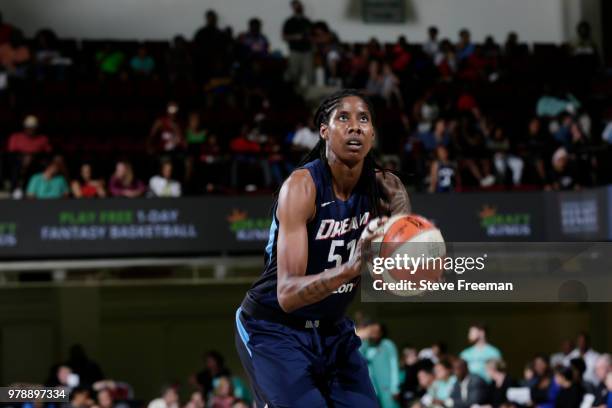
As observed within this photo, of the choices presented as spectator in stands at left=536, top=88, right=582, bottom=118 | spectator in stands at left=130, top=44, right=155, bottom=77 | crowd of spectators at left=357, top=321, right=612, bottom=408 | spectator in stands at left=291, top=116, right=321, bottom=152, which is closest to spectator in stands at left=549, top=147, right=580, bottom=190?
spectator in stands at left=536, top=88, right=582, bottom=118

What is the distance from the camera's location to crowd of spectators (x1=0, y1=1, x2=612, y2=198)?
14.2 metres

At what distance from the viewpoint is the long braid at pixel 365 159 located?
4.44 m

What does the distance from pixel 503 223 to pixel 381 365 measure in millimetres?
3624

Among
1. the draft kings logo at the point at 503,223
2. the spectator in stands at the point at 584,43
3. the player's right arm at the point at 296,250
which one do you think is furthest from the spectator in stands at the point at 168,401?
the spectator in stands at the point at 584,43

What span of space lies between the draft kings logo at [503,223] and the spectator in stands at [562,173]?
676 mm

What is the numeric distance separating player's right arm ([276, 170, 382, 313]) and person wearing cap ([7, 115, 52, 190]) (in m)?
10.2

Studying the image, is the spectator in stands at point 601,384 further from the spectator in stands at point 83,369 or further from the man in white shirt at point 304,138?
the spectator in stands at point 83,369

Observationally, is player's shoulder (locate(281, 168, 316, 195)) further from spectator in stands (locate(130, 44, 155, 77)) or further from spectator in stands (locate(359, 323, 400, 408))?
spectator in stands (locate(130, 44, 155, 77))

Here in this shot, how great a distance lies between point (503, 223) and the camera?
1409cm

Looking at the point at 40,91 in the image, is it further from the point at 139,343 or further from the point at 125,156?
the point at 139,343

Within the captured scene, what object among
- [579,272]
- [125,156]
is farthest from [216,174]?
[579,272]

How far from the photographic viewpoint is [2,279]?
15633mm

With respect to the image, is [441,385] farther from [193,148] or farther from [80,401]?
[193,148]

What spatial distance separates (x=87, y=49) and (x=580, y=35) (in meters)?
9.31
